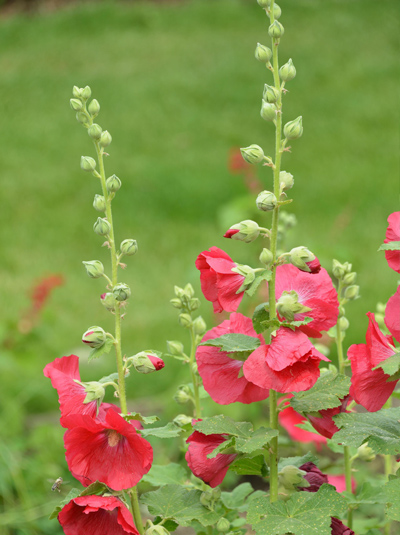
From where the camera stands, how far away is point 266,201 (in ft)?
2.32

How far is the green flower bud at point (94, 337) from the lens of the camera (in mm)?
732

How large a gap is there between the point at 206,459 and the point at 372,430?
0.16m

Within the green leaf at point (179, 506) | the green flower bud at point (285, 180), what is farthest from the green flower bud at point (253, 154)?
the green leaf at point (179, 506)

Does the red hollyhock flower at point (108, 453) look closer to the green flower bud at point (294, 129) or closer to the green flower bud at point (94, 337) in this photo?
the green flower bud at point (94, 337)

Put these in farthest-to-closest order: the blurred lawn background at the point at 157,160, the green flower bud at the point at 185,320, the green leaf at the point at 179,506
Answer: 1. the blurred lawn background at the point at 157,160
2. the green flower bud at the point at 185,320
3. the green leaf at the point at 179,506

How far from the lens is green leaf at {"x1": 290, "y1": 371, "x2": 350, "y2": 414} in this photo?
0.72 m

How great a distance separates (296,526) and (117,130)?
18.1 ft

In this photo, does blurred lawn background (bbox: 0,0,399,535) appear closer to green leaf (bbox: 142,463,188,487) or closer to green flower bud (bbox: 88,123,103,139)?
green leaf (bbox: 142,463,188,487)

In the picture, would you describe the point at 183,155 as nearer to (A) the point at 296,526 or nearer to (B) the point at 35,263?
(B) the point at 35,263

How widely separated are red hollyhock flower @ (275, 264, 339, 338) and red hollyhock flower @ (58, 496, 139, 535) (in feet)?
0.77

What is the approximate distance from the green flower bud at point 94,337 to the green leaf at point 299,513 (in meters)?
0.20

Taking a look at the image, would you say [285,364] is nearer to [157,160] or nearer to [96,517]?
[96,517]

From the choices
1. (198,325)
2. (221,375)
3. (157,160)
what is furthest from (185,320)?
(157,160)

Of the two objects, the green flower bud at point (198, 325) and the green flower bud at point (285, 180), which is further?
the green flower bud at point (198, 325)
